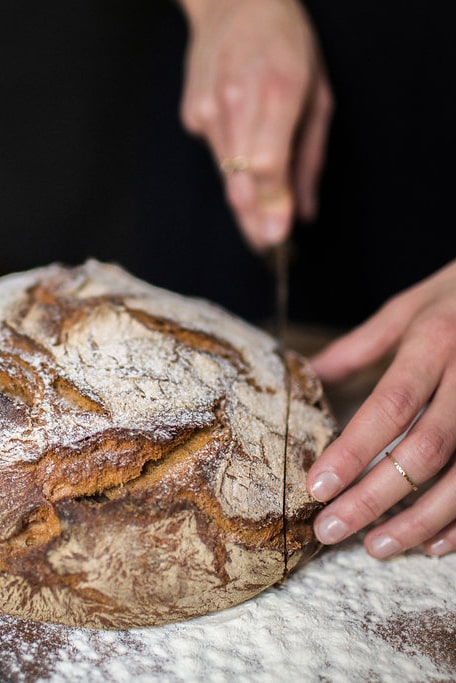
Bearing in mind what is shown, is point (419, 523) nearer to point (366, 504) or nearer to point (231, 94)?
point (366, 504)

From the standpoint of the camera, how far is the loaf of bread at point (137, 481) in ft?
3.12

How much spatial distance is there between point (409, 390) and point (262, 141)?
2.20ft

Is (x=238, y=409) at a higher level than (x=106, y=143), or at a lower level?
higher

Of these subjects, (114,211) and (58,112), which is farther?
(114,211)

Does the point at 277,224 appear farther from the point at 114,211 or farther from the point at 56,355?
the point at 114,211

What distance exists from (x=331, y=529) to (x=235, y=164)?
89cm

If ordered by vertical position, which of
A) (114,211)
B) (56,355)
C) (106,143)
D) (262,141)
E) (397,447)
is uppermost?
(262,141)

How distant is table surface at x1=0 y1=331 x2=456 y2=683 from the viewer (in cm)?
93

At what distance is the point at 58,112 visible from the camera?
9.80ft

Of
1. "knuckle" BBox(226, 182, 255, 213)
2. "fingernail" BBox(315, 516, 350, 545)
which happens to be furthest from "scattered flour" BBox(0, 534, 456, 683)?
"knuckle" BBox(226, 182, 255, 213)

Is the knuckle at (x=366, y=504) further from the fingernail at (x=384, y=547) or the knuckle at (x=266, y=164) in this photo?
the knuckle at (x=266, y=164)

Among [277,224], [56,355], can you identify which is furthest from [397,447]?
[277,224]

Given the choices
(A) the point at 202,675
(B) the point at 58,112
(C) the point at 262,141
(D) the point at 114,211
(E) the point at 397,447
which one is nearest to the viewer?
(A) the point at 202,675

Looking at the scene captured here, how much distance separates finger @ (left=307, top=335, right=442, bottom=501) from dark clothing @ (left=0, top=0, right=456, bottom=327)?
94cm
